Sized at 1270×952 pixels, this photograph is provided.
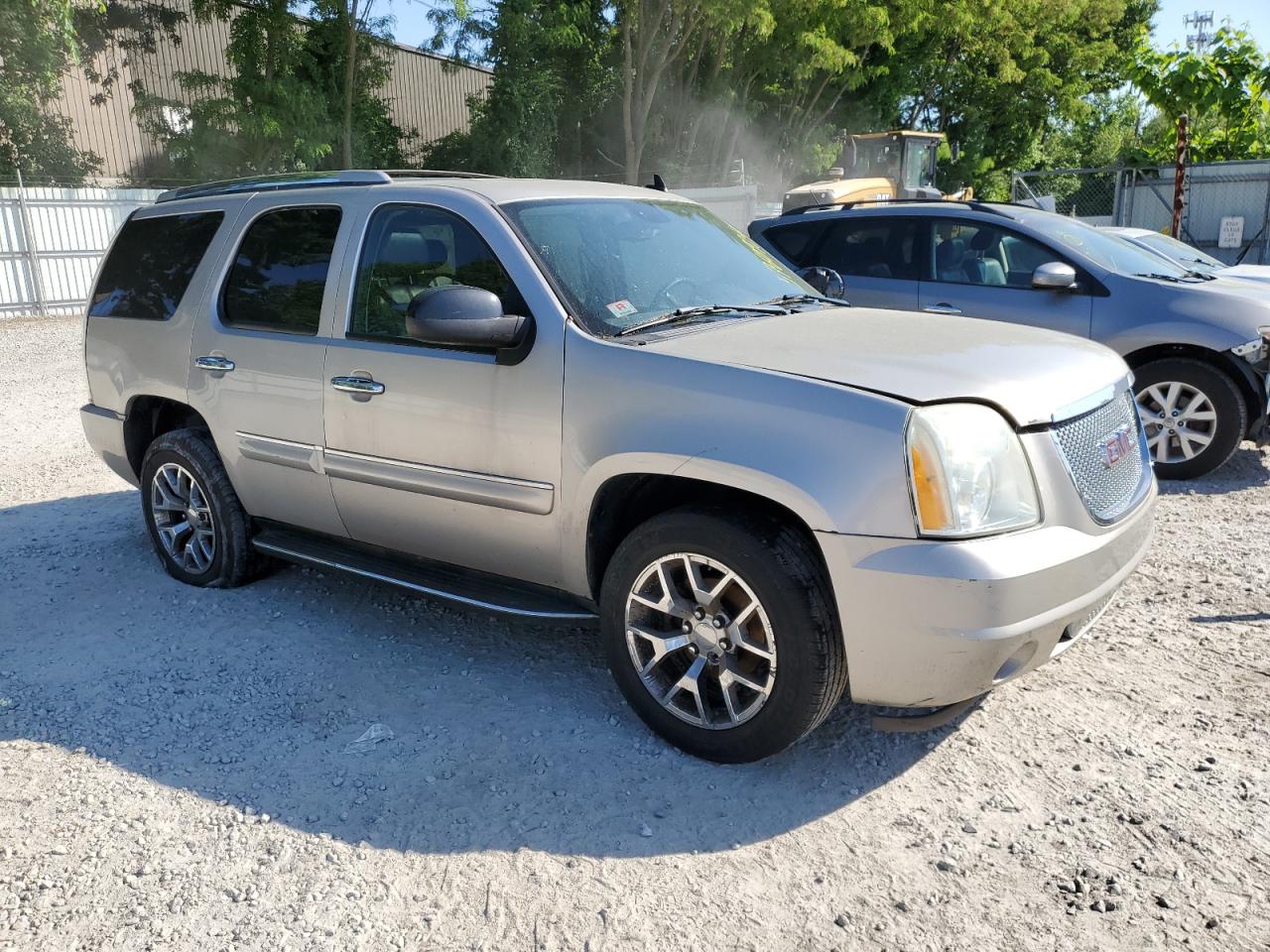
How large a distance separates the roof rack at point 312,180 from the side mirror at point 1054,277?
3882 millimetres

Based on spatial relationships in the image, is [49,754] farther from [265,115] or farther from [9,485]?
[265,115]

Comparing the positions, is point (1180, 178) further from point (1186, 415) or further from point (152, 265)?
point (152, 265)

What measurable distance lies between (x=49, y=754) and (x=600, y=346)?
2313 mm

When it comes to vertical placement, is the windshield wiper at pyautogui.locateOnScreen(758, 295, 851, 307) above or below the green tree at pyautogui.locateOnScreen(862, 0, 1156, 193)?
below

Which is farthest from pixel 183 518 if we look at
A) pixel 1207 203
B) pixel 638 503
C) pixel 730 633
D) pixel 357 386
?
pixel 1207 203

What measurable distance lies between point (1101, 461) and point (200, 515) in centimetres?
395

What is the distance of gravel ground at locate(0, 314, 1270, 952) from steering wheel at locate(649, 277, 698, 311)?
56.7 inches

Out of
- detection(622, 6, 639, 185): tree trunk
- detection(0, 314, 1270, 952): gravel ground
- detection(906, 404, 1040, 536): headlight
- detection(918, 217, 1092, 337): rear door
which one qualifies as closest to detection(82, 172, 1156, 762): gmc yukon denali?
detection(906, 404, 1040, 536): headlight

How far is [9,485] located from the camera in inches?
281

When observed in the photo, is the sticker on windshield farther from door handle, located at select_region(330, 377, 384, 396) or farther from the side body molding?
door handle, located at select_region(330, 377, 384, 396)

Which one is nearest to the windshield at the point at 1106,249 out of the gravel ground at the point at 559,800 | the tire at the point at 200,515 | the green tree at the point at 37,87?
the gravel ground at the point at 559,800

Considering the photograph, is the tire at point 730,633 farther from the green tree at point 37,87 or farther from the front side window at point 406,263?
the green tree at point 37,87

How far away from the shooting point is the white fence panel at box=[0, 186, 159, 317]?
17922 millimetres

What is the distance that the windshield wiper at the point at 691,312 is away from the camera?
11.9 feet
